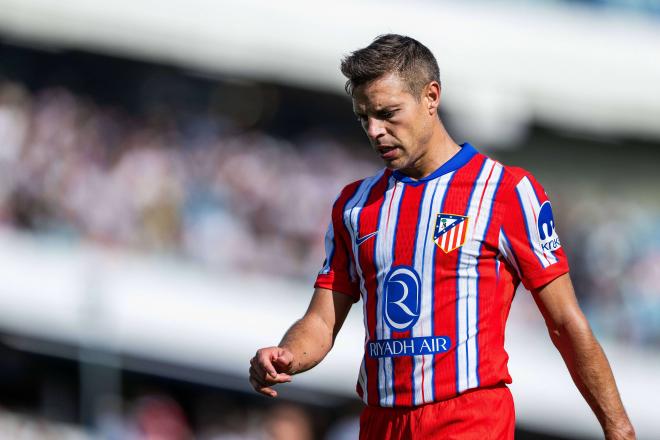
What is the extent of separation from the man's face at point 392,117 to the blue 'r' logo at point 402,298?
0.33m

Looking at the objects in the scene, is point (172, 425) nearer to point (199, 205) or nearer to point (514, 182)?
point (199, 205)

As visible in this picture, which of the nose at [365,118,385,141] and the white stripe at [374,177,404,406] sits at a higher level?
the nose at [365,118,385,141]

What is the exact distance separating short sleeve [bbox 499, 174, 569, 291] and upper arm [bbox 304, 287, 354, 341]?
1.94ft

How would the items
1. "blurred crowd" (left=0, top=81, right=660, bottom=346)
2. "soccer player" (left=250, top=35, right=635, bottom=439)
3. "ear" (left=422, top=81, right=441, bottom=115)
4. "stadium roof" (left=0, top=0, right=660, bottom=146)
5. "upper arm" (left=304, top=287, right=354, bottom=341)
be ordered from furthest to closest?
"stadium roof" (left=0, top=0, right=660, bottom=146), "blurred crowd" (left=0, top=81, right=660, bottom=346), "upper arm" (left=304, top=287, right=354, bottom=341), "ear" (left=422, top=81, right=441, bottom=115), "soccer player" (left=250, top=35, right=635, bottom=439)

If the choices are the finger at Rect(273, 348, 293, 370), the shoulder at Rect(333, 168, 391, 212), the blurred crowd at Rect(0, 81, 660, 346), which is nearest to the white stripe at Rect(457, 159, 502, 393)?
the shoulder at Rect(333, 168, 391, 212)

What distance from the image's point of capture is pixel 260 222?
1183 cm

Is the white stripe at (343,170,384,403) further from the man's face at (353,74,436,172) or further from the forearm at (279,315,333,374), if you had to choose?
the man's face at (353,74,436,172)

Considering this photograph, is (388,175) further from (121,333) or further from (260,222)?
(121,333)

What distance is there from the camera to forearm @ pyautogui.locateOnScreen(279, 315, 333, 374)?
13.4 feet

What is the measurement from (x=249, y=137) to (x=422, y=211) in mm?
8564

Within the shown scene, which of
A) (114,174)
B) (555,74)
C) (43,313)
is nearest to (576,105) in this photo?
(555,74)

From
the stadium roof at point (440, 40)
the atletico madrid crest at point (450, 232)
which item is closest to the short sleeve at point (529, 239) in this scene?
Result: the atletico madrid crest at point (450, 232)

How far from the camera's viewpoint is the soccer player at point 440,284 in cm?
394

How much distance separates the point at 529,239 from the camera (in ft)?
13.0
